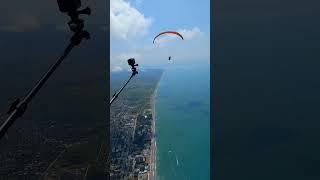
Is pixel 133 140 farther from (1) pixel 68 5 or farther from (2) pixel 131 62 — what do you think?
(1) pixel 68 5

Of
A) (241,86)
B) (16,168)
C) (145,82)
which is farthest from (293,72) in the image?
(16,168)

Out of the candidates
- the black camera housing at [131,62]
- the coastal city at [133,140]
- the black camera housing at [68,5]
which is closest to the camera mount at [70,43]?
the black camera housing at [68,5]

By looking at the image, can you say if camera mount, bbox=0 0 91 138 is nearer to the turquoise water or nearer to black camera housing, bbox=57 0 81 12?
black camera housing, bbox=57 0 81 12

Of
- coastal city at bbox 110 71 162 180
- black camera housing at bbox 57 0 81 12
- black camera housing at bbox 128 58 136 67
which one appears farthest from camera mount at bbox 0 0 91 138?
coastal city at bbox 110 71 162 180

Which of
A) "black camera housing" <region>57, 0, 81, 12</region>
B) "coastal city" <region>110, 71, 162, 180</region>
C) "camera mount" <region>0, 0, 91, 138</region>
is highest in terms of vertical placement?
"black camera housing" <region>57, 0, 81, 12</region>

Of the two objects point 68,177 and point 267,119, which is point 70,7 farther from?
point 267,119
